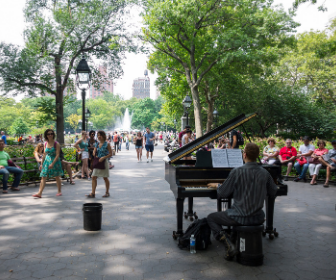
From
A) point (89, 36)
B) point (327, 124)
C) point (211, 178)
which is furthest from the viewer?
point (327, 124)

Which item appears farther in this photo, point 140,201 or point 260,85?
point 260,85

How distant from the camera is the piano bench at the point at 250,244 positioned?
418cm

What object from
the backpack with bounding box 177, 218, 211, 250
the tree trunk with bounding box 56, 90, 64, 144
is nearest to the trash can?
the backpack with bounding box 177, 218, 211, 250

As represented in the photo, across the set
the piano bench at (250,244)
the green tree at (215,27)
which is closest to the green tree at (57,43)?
the green tree at (215,27)

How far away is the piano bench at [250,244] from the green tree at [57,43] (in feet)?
63.2

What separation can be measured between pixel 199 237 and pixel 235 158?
155cm

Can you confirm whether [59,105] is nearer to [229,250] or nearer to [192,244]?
[192,244]

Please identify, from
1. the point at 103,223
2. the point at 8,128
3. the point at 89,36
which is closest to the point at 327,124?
the point at 89,36

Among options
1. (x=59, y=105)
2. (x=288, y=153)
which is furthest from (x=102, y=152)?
(x=59, y=105)

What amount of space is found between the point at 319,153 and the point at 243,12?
1439 cm

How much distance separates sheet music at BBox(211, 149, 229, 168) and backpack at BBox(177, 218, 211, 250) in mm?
1021

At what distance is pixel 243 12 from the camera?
71.9 ft

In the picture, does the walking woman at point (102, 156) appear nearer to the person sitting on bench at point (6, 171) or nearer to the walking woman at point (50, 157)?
the walking woman at point (50, 157)

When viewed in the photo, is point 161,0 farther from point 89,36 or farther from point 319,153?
point 319,153
